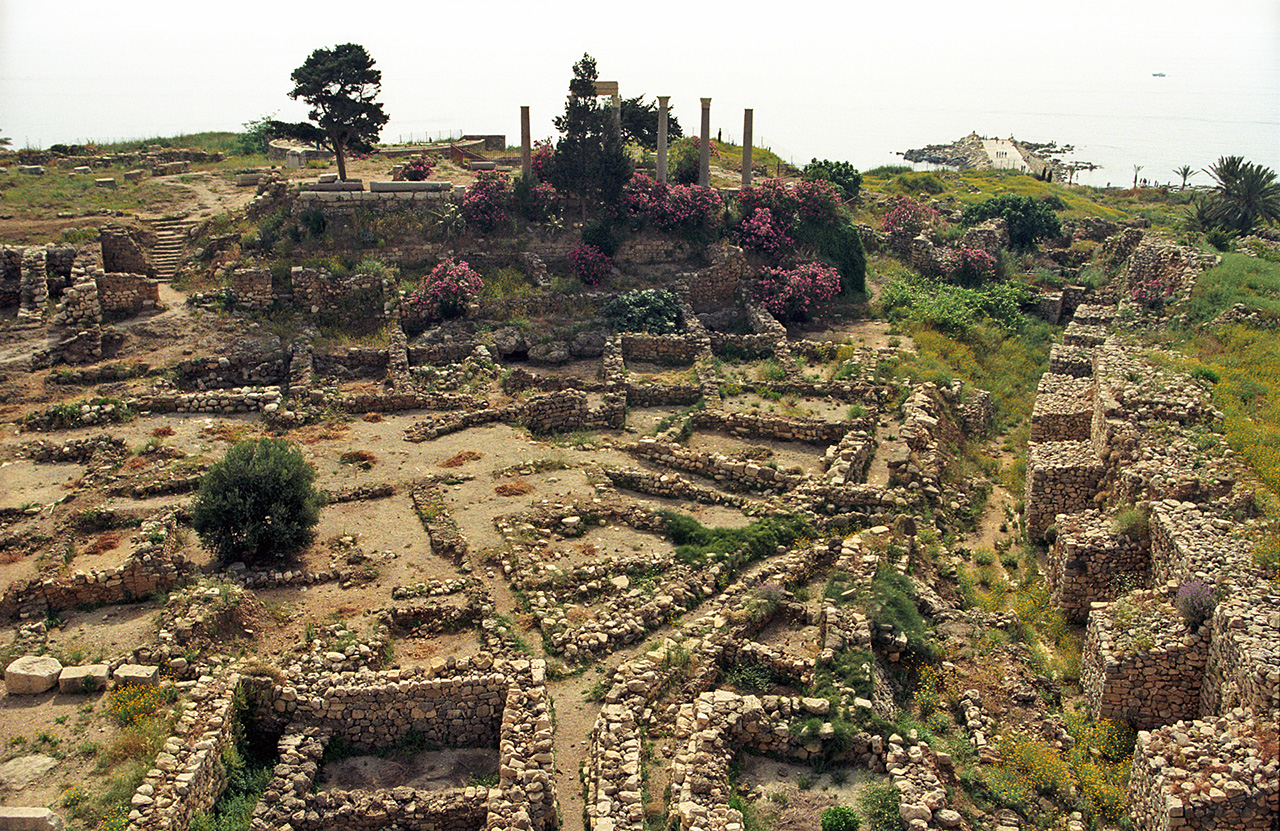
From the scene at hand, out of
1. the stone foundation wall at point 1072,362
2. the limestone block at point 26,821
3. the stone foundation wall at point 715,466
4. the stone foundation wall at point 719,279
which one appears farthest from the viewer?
the stone foundation wall at point 719,279

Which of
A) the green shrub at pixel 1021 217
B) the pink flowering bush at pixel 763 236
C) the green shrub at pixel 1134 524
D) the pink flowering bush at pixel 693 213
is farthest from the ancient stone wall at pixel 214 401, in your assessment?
the green shrub at pixel 1021 217

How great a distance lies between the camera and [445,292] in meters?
27.0

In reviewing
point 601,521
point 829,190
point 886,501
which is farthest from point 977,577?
point 829,190

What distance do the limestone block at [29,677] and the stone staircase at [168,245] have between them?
17421 mm

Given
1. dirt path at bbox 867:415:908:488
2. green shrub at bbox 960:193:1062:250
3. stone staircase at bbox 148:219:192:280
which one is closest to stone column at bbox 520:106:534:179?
stone staircase at bbox 148:219:192:280

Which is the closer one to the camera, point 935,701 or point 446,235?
point 935,701

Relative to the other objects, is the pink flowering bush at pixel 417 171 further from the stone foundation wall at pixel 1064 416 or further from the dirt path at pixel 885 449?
the stone foundation wall at pixel 1064 416

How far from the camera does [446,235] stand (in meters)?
29.8

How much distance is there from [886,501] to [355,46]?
21465 millimetres

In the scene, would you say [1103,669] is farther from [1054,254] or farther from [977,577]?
[1054,254]

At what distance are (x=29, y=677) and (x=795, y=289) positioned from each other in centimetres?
2075

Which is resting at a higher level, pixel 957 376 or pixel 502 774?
pixel 957 376

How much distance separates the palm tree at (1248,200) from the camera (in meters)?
33.4

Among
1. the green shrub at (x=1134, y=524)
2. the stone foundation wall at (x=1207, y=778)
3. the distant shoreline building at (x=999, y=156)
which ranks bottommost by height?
the stone foundation wall at (x=1207, y=778)
